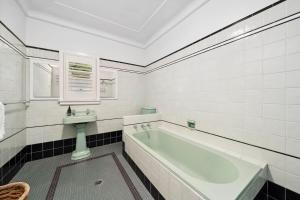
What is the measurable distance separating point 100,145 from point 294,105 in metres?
2.83

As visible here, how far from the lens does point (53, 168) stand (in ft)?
5.55

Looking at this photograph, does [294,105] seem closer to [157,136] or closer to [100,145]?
[157,136]

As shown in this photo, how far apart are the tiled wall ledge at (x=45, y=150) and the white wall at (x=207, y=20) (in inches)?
84.8

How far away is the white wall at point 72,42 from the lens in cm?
190

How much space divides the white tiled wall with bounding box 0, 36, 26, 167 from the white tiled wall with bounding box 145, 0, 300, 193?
7.69 feet

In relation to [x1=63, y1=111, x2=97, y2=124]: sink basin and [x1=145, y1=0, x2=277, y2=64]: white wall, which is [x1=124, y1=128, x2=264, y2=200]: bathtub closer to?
[x1=63, y1=111, x2=97, y2=124]: sink basin

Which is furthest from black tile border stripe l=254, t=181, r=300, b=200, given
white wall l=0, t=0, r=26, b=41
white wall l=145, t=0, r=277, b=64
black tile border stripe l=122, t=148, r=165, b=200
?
white wall l=0, t=0, r=26, b=41

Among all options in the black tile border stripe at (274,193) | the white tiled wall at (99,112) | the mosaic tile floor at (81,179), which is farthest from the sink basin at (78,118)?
the black tile border stripe at (274,193)

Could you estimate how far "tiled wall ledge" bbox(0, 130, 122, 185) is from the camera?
4.54ft

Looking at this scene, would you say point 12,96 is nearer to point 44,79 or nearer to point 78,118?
point 44,79

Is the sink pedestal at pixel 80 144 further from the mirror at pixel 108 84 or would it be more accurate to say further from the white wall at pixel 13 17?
the white wall at pixel 13 17

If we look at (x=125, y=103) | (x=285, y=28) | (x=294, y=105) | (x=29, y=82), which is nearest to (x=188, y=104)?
(x=294, y=105)

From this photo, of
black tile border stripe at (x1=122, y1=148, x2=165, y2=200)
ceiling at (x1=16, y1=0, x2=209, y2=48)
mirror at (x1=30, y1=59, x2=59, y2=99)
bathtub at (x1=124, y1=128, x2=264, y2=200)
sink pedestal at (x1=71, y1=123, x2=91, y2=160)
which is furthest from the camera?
sink pedestal at (x1=71, y1=123, x2=91, y2=160)

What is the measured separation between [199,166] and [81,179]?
152cm
